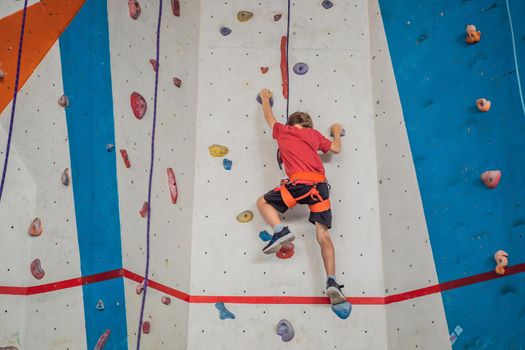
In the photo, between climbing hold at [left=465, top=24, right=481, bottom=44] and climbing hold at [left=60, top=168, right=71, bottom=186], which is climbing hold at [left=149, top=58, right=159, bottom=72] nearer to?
climbing hold at [left=60, top=168, right=71, bottom=186]

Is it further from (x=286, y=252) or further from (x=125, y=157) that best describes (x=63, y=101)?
(x=286, y=252)

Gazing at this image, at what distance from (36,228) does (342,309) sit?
1378mm

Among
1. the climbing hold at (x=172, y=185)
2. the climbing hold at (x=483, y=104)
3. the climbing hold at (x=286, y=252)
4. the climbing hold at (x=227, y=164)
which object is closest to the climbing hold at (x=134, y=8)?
the climbing hold at (x=172, y=185)

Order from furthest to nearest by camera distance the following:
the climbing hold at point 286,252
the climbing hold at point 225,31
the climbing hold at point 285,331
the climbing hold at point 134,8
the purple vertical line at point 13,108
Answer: the climbing hold at point 225,31
the climbing hold at point 286,252
the climbing hold at point 285,331
the climbing hold at point 134,8
the purple vertical line at point 13,108

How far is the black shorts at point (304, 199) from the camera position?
2.63 metres

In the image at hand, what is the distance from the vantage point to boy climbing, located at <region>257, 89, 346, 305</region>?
8.63ft

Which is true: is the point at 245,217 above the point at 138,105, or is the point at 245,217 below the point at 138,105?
below

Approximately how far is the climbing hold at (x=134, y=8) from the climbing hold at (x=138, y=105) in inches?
15.0

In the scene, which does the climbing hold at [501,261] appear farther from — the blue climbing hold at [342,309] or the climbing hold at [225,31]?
the climbing hold at [225,31]

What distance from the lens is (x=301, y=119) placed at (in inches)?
112

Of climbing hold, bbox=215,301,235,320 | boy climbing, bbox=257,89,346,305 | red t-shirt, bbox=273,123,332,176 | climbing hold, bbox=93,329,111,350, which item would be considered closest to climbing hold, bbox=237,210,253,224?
boy climbing, bbox=257,89,346,305

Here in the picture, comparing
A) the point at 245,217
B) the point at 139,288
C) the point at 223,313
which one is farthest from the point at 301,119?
the point at 139,288

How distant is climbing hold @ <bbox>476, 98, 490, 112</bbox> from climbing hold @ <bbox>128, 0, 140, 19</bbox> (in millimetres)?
1617

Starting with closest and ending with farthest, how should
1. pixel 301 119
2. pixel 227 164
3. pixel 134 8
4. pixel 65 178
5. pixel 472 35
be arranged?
pixel 65 178, pixel 472 35, pixel 134 8, pixel 301 119, pixel 227 164
